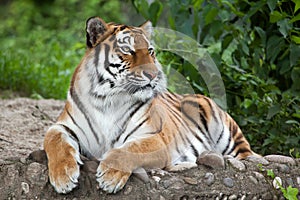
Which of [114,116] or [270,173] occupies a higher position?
[114,116]

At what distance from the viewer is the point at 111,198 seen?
3811 mm

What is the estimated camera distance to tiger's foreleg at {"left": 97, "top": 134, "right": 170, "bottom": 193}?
372cm

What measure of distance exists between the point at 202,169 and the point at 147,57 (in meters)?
0.78

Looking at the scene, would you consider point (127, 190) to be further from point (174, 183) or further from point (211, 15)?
point (211, 15)

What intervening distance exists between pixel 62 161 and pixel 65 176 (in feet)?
0.30

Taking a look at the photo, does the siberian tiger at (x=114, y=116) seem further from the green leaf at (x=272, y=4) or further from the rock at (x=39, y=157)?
the green leaf at (x=272, y=4)

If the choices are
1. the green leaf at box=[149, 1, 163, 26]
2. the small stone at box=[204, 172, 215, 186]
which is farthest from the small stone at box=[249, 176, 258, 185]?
the green leaf at box=[149, 1, 163, 26]

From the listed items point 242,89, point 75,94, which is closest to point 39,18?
point 242,89

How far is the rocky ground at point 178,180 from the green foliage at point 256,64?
810 millimetres

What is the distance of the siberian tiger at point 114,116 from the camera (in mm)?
3746

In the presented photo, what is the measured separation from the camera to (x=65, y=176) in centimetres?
368

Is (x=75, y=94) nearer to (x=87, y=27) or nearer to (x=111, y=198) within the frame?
(x=87, y=27)

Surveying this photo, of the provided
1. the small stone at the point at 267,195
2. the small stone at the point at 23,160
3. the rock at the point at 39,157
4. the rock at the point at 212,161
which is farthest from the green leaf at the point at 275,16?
the small stone at the point at 23,160

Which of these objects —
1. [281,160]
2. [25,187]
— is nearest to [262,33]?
[281,160]
